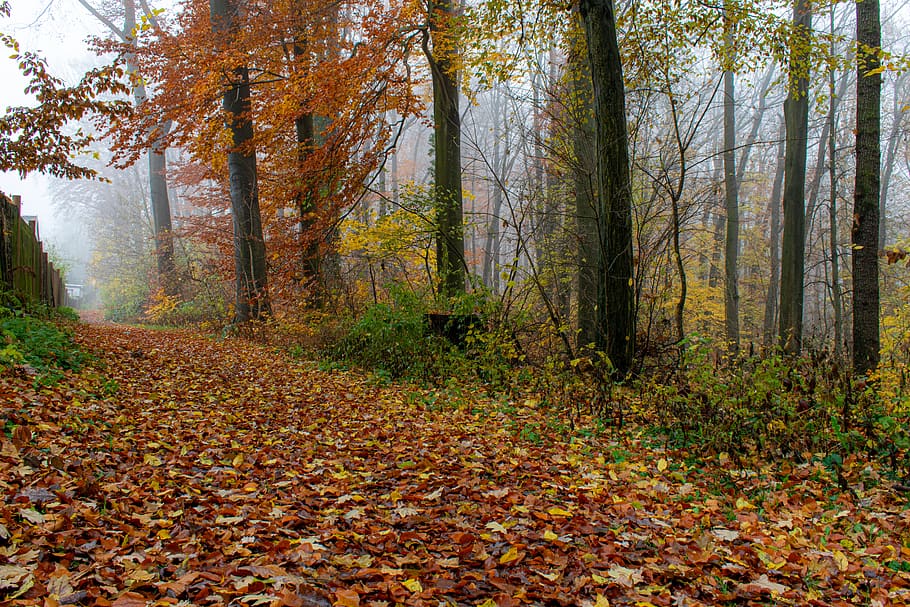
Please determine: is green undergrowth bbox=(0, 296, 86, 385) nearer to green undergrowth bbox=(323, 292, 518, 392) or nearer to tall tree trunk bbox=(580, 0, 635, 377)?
green undergrowth bbox=(323, 292, 518, 392)

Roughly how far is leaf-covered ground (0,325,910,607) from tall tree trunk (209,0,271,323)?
20.6ft

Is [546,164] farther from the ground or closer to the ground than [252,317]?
farther from the ground

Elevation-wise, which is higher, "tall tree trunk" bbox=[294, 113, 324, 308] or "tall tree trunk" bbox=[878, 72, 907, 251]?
"tall tree trunk" bbox=[878, 72, 907, 251]

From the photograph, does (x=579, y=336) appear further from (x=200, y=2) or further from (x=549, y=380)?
(x=200, y=2)

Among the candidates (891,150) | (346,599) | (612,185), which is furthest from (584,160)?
(891,150)

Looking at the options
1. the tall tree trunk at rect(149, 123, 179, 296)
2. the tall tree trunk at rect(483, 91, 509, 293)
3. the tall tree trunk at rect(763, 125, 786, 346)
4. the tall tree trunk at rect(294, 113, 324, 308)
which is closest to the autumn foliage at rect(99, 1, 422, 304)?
the tall tree trunk at rect(294, 113, 324, 308)

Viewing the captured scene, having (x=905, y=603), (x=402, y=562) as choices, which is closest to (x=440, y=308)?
(x=402, y=562)

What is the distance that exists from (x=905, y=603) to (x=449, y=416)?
3.94 metres

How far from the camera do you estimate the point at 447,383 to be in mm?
7035

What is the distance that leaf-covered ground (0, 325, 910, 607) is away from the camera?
7.68 feet

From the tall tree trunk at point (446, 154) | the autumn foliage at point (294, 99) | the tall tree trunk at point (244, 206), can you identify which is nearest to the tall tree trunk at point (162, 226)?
the tall tree trunk at point (244, 206)

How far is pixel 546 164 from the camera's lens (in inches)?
511

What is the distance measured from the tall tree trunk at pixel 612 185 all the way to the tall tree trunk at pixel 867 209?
281cm

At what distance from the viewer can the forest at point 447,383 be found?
2598 millimetres
